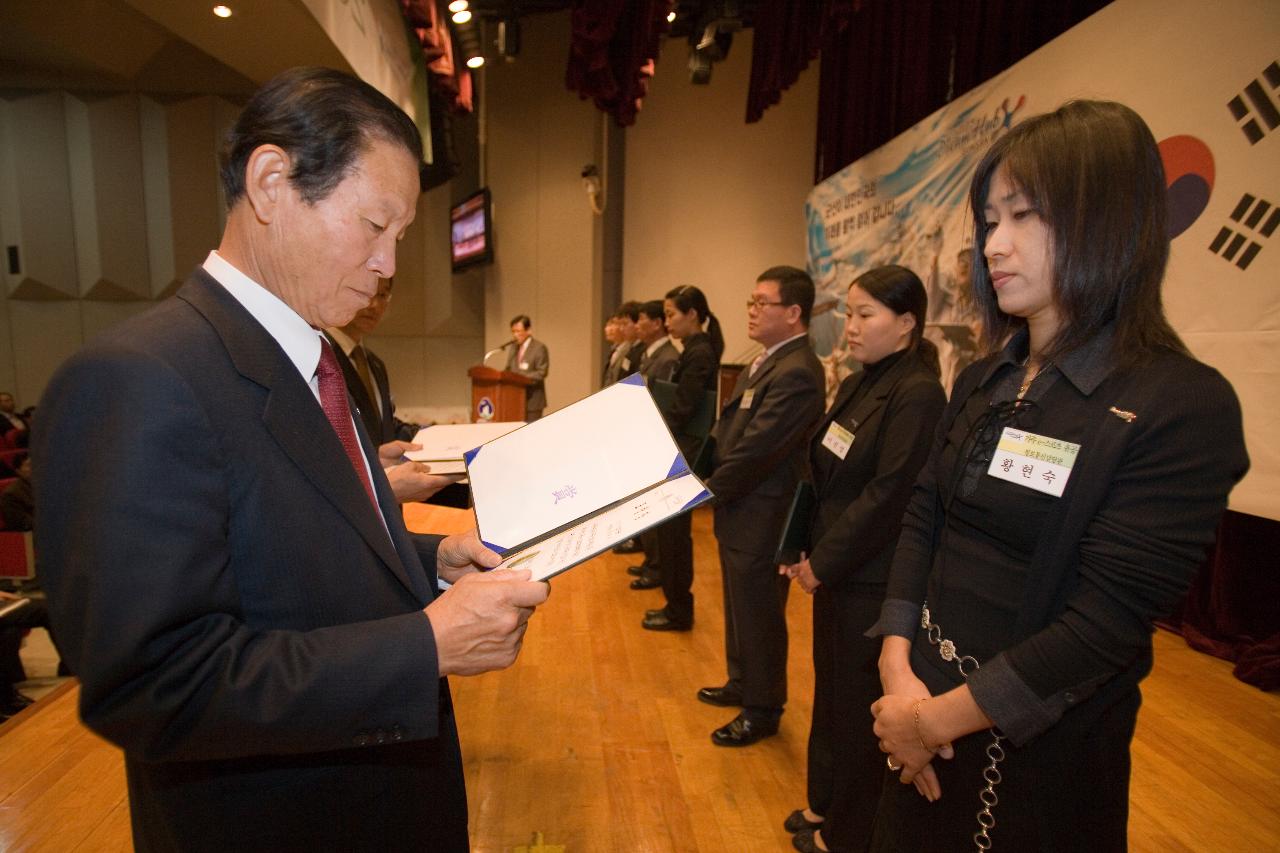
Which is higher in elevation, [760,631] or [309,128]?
[309,128]

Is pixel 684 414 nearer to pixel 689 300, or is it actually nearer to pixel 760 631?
pixel 689 300

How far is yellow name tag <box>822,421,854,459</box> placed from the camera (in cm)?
183

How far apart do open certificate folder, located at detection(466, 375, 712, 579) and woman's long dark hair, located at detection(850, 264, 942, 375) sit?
1.04 metres

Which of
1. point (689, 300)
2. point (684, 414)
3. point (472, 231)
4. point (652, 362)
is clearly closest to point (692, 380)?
point (684, 414)

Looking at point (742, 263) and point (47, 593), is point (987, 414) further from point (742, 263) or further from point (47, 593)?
point (742, 263)

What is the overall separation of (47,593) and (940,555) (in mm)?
1129

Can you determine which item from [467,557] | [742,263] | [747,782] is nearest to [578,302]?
[742,263]

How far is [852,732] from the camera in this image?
5.55 ft

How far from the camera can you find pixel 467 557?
39.9 inches

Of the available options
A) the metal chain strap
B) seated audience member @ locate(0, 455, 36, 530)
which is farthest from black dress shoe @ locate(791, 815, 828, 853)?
seated audience member @ locate(0, 455, 36, 530)

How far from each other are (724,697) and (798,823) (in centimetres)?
78

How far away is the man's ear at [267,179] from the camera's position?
0.73m

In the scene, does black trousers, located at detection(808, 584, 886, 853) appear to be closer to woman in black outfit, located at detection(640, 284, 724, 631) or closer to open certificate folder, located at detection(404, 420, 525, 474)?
open certificate folder, located at detection(404, 420, 525, 474)

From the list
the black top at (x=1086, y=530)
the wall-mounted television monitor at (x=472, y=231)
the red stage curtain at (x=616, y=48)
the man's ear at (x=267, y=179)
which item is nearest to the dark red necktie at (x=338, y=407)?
the man's ear at (x=267, y=179)
